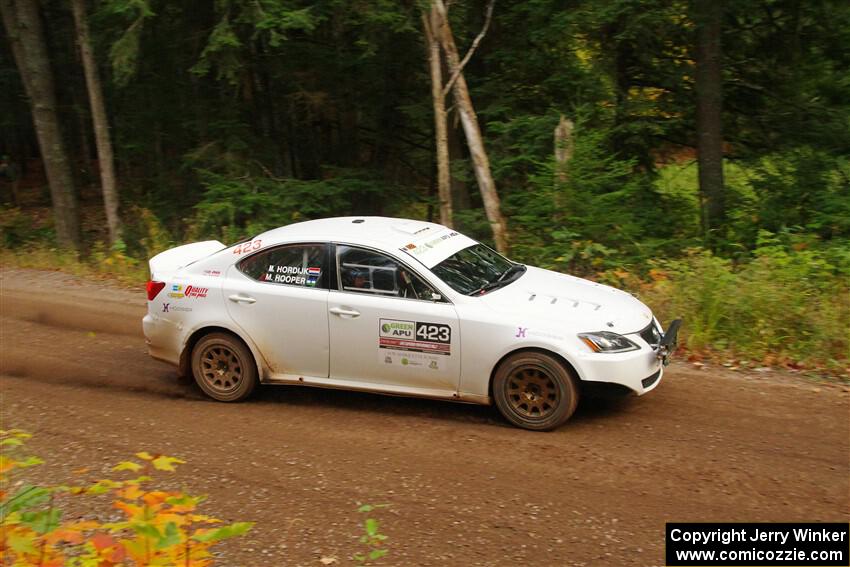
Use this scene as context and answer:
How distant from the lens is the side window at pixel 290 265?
723 cm

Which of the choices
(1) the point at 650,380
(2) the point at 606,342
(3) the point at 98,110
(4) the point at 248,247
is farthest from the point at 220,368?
(3) the point at 98,110

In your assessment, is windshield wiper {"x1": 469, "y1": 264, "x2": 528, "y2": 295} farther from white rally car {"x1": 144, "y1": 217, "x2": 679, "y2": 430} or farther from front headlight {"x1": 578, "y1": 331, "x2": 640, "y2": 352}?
front headlight {"x1": 578, "y1": 331, "x2": 640, "y2": 352}

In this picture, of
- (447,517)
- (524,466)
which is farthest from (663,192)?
(447,517)

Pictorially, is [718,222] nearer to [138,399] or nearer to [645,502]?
[645,502]

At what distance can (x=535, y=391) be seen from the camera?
6.57 metres

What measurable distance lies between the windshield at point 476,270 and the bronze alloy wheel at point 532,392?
91 centimetres

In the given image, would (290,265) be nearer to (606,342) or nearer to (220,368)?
(220,368)

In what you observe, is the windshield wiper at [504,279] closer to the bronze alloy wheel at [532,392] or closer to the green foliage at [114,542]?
the bronze alloy wheel at [532,392]

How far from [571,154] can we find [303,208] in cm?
550

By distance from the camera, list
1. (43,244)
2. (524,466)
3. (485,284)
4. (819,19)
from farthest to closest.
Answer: (43,244) → (819,19) → (485,284) → (524,466)

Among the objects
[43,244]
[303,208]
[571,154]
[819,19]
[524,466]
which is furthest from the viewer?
[43,244]

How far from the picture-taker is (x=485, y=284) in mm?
7199

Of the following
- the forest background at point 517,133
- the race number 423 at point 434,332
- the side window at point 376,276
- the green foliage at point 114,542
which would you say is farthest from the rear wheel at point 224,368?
the forest background at point 517,133

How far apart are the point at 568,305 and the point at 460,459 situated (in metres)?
1.77
